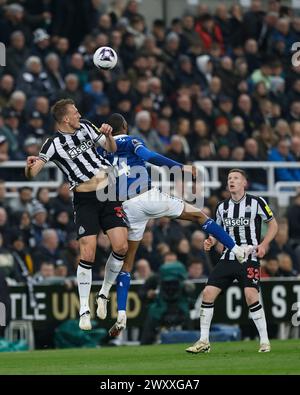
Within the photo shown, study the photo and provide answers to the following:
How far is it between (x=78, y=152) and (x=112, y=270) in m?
1.50

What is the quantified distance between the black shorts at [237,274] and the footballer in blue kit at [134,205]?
16cm

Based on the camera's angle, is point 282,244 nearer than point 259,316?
No

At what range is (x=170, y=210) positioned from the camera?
15805 millimetres

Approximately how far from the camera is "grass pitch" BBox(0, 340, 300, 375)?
1359 cm

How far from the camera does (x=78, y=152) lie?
15.5 metres

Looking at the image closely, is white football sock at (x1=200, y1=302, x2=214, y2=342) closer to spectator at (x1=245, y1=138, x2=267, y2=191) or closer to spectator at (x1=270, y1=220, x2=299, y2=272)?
spectator at (x1=270, y1=220, x2=299, y2=272)

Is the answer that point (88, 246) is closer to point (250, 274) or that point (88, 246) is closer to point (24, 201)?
point (250, 274)

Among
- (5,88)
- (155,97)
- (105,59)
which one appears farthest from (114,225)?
(155,97)

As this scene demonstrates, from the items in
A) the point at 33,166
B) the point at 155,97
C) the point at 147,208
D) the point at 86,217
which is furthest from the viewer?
the point at 155,97

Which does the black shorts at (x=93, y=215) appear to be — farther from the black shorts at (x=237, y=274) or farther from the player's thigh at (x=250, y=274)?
the player's thigh at (x=250, y=274)

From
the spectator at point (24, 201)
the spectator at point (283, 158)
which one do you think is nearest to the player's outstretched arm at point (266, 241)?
the spectator at point (24, 201)
